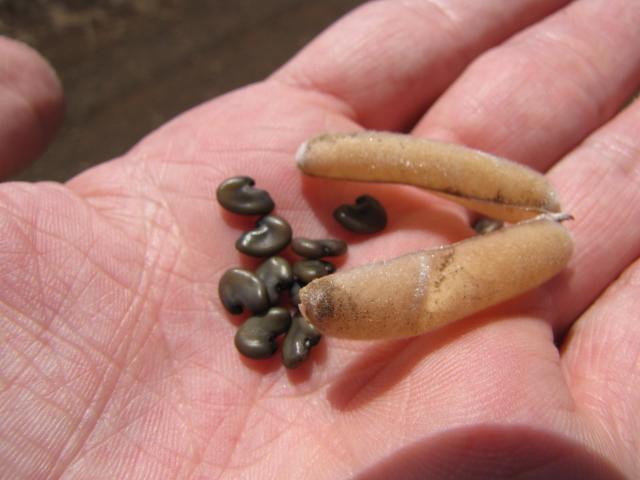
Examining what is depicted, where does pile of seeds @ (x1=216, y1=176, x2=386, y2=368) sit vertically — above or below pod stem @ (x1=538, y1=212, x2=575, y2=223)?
below

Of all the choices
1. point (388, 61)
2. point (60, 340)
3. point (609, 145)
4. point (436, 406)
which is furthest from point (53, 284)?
point (609, 145)

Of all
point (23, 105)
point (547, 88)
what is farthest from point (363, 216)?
point (23, 105)

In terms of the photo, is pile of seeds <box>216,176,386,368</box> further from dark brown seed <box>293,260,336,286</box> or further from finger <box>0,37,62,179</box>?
finger <box>0,37,62,179</box>

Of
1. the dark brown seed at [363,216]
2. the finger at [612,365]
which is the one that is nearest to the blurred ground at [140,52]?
the dark brown seed at [363,216]

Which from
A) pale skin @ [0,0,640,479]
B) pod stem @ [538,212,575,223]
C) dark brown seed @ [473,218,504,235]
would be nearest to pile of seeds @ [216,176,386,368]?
pale skin @ [0,0,640,479]

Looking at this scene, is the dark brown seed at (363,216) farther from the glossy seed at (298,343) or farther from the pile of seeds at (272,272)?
the glossy seed at (298,343)

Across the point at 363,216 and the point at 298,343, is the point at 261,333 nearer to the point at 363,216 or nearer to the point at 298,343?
the point at 298,343
